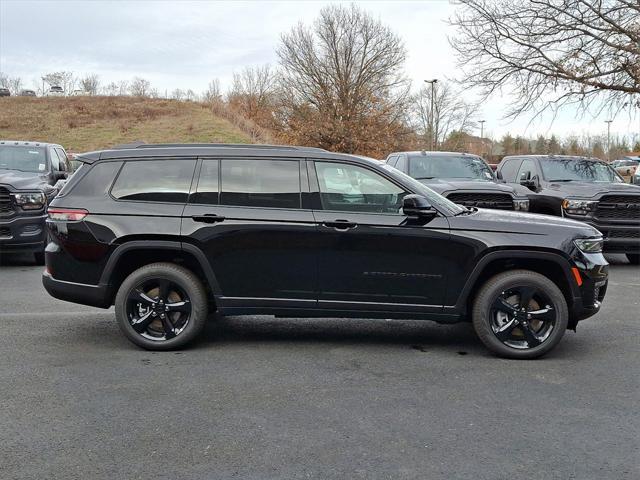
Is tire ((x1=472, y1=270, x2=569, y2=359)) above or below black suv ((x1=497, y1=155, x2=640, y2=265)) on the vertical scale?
below

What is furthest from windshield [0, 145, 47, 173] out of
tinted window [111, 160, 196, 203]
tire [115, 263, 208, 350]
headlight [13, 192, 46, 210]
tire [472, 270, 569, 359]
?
tire [472, 270, 569, 359]

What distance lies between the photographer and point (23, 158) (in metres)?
12.0

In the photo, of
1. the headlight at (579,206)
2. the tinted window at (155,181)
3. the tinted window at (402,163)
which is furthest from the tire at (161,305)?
the headlight at (579,206)

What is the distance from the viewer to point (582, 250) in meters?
5.45

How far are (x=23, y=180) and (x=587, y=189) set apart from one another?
9433mm

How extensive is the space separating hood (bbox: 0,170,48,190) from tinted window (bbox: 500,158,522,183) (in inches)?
351

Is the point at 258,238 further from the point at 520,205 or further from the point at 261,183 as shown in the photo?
the point at 520,205

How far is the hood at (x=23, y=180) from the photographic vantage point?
10.1 meters

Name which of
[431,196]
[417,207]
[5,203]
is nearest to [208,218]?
[417,207]

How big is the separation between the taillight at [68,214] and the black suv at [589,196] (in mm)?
7957

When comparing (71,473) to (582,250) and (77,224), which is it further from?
(582,250)

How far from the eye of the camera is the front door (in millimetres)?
5406

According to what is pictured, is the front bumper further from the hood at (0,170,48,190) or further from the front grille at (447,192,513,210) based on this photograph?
the front grille at (447,192,513,210)

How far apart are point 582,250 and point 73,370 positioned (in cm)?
436
